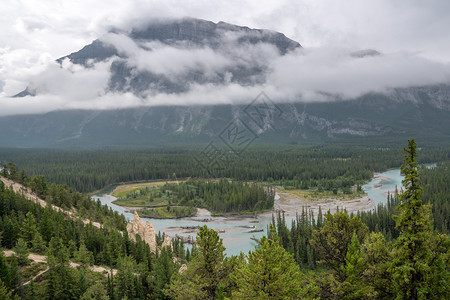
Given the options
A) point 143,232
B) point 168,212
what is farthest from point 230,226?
point 143,232

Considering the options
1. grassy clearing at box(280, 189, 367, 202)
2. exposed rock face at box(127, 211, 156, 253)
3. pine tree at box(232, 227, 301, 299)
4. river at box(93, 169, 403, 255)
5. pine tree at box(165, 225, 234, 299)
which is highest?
pine tree at box(232, 227, 301, 299)

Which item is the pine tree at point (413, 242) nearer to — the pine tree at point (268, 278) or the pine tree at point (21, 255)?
the pine tree at point (268, 278)

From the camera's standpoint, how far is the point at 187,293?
30812 mm

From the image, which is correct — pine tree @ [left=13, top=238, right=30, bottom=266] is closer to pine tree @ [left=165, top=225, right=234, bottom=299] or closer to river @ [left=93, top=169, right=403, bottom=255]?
pine tree @ [left=165, top=225, right=234, bottom=299]

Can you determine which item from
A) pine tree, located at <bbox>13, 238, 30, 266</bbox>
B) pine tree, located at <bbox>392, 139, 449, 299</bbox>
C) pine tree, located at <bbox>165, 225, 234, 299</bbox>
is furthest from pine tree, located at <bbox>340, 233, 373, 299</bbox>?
pine tree, located at <bbox>13, 238, 30, 266</bbox>

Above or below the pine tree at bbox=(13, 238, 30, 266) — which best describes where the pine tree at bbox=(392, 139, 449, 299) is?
above

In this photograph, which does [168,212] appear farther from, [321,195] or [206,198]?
[321,195]

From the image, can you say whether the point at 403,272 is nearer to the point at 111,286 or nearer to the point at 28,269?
the point at 111,286

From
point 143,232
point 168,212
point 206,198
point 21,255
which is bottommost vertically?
point 168,212

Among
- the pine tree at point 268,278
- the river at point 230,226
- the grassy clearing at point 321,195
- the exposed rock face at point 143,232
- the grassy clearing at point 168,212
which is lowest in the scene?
the river at point 230,226

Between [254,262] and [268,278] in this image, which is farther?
[254,262]

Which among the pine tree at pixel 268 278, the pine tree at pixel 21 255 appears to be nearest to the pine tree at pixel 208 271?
the pine tree at pixel 268 278

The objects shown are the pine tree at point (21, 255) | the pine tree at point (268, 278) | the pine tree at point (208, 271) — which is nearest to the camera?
the pine tree at point (268, 278)

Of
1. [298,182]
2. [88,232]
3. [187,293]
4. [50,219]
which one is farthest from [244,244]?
[298,182]
